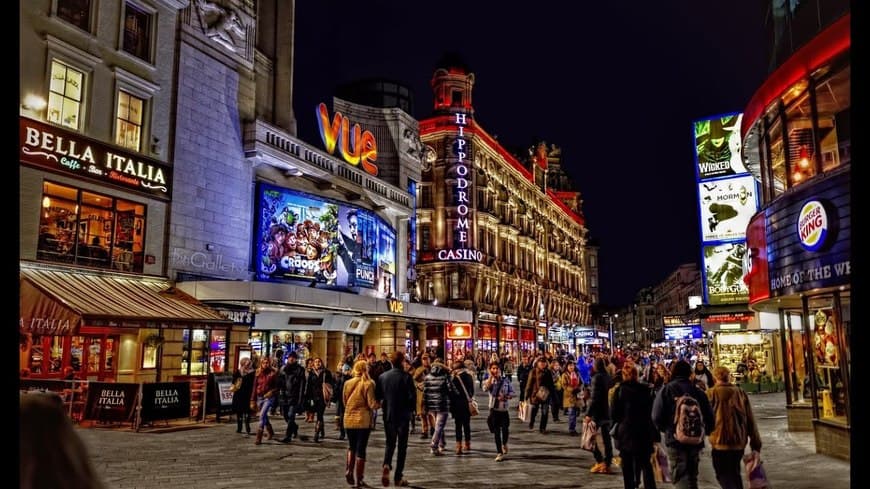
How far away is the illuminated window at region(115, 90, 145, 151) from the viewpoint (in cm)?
2042

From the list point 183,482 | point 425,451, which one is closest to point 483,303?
point 425,451

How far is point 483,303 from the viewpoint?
186 feet

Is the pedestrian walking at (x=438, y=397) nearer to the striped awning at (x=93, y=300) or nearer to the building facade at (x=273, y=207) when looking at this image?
the striped awning at (x=93, y=300)

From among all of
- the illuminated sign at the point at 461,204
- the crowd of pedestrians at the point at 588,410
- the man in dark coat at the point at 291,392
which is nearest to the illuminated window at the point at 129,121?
the crowd of pedestrians at the point at 588,410

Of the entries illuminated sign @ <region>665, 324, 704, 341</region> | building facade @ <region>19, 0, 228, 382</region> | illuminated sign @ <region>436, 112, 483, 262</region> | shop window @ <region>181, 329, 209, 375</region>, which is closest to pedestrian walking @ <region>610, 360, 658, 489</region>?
building facade @ <region>19, 0, 228, 382</region>

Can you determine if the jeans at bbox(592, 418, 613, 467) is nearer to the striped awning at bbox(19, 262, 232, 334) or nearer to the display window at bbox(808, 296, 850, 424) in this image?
the display window at bbox(808, 296, 850, 424)

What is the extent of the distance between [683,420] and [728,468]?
0.77 m

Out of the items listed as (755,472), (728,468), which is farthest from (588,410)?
(755,472)

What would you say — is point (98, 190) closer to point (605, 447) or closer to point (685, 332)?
point (605, 447)

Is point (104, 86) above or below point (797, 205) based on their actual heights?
above

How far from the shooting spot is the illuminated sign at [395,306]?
108ft

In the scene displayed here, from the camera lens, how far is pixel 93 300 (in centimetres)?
1700

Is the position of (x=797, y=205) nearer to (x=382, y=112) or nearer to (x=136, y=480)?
(x=136, y=480)

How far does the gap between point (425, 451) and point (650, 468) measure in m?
6.18
